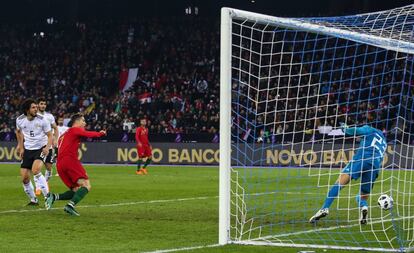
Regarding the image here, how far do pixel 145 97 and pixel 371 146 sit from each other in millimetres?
29743

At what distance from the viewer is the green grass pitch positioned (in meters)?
10.3

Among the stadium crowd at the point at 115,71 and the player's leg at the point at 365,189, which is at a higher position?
the player's leg at the point at 365,189

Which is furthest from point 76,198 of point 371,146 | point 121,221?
point 371,146

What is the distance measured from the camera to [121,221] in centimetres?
1321

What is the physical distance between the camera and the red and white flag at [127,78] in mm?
45688

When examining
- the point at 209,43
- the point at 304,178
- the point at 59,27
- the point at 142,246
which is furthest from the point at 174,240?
the point at 59,27

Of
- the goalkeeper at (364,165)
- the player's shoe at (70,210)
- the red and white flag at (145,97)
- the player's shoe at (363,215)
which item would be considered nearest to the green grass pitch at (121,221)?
the player's shoe at (70,210)

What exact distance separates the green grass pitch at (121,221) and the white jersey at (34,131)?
1.19 m

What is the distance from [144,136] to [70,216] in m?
15.7

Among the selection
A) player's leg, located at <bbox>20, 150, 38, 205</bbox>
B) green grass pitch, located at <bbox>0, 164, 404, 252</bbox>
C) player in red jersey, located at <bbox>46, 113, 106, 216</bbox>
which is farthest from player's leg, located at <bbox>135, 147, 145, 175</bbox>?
player in red jersey, located at <bbox>46, 113, 106, 216</bbox>

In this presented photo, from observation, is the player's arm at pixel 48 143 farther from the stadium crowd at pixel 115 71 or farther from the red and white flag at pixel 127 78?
the red and white flag at pixel 127 78

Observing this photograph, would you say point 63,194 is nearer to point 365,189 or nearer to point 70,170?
point 70,170

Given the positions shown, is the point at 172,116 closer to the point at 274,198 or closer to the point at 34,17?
the point at 34,17

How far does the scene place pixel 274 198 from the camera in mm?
18547
